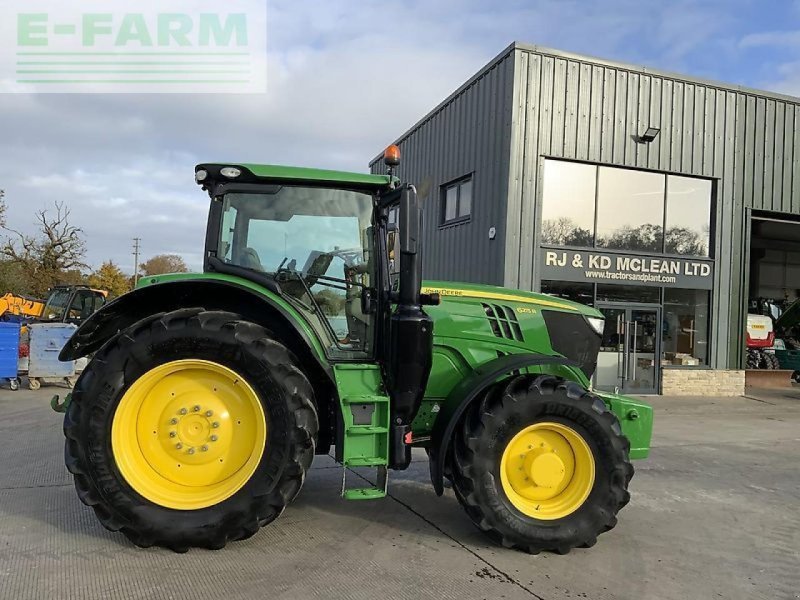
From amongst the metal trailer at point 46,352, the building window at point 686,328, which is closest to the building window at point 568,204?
the building window at point 686,328

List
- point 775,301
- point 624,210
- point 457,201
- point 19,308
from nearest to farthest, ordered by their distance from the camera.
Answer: point 624,210 < point 457,201 < point 19,308 < point 775,301

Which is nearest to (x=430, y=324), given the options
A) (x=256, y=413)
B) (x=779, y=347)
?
(x=256, y=413)

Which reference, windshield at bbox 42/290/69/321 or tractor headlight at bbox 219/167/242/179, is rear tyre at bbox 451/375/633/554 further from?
windshield at bbox 42/290/69/321

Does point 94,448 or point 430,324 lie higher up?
point 430,324

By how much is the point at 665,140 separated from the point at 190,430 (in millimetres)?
12861

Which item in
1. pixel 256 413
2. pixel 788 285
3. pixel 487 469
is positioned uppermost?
pixel 788 285

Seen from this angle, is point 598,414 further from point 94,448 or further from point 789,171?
point 789,171

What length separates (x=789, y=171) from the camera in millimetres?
14789

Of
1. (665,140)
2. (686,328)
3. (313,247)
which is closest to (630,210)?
(665,140)

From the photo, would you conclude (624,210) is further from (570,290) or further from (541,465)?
(541,465)

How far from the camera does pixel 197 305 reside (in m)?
4.38

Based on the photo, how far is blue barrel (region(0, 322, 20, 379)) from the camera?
36.3ft

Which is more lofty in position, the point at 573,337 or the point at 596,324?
the point at 596,324

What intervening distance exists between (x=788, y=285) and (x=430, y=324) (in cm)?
2898
